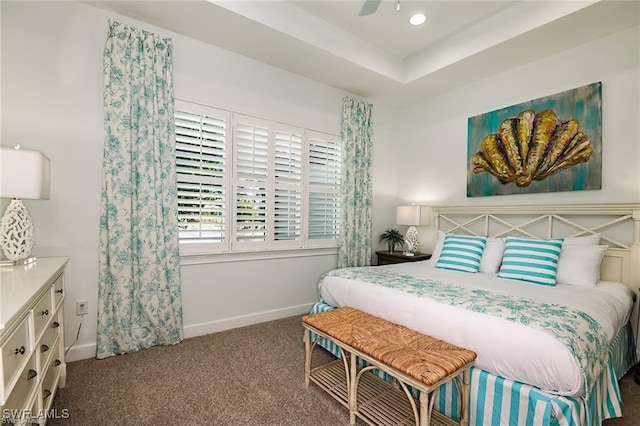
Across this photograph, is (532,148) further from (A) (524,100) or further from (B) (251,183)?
(B) (251,183)

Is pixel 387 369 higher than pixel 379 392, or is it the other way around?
pixel 387 369

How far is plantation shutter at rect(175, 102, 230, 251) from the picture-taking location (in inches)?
115

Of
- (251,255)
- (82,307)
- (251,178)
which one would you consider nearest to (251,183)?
(251,178)

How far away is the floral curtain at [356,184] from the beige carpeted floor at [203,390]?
1661 mm

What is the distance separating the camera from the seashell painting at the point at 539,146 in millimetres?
2889

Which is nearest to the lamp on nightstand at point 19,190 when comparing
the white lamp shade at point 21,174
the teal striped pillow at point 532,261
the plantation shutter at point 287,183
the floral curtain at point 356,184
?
the white lamp shade at point 21,174

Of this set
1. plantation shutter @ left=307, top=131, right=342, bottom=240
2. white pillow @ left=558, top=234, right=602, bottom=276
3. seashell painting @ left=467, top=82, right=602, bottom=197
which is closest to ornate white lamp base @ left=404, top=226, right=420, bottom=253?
seashell painting @ left=467, top=82, right=602, bottom=197

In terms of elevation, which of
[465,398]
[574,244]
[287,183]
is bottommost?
[465,398]

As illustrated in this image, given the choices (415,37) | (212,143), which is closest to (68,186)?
(212,143)

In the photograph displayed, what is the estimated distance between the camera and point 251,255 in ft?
11.1

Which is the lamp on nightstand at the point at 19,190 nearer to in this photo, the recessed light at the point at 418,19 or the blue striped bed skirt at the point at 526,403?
the blue striped bed skirt at the point at 526,403

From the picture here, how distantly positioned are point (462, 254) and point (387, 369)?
1.91 meters

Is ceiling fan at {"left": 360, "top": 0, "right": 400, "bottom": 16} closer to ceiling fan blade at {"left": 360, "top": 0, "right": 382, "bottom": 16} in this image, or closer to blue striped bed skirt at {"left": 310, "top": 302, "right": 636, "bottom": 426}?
ceiling fan blade at {"left": 360, "top": 0, "right": 382, "bottom": 16}

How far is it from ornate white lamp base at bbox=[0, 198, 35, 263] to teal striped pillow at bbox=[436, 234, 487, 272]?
3353 mm
